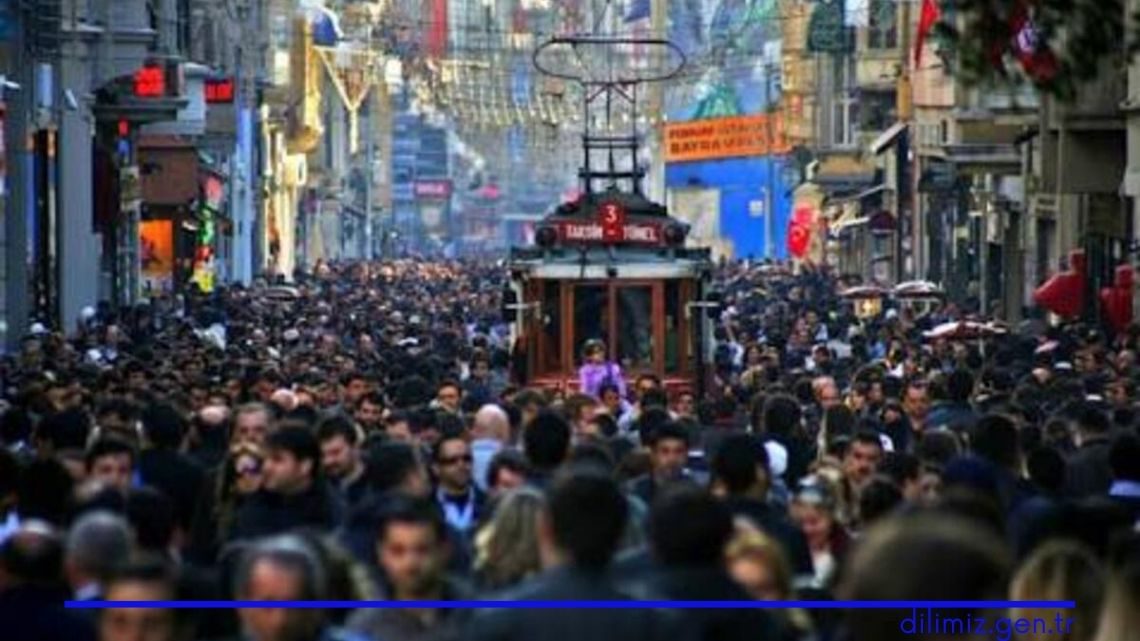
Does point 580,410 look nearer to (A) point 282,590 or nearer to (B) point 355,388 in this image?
(B) point 355,388

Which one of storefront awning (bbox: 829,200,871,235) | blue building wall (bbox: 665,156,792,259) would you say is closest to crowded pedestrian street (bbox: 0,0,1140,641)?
storefront awning (bbox: 829,200,871,235)

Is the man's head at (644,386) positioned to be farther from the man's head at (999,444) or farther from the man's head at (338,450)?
the man's head at (338,450)

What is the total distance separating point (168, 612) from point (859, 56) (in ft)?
243

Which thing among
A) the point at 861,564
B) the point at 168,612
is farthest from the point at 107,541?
the point at 861,564

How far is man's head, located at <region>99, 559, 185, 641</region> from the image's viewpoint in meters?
9.66

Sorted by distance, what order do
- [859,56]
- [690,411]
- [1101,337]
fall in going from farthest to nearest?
[859,56], [1101,337], [690,411]

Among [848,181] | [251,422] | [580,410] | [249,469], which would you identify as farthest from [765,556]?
[848,181]

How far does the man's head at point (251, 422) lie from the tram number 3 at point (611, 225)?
1578 cm

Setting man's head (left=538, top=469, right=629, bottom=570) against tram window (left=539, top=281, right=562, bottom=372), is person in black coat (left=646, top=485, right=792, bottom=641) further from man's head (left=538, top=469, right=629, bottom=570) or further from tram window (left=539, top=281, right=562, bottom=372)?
tram window (left=539, top=281, right=562, bottom=372)

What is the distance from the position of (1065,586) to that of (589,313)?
2499 centimetres

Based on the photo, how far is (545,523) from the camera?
1013 centimetres

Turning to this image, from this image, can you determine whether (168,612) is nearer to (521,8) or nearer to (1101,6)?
(1101,6)

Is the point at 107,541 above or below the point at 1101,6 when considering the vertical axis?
below

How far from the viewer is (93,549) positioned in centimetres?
1127
